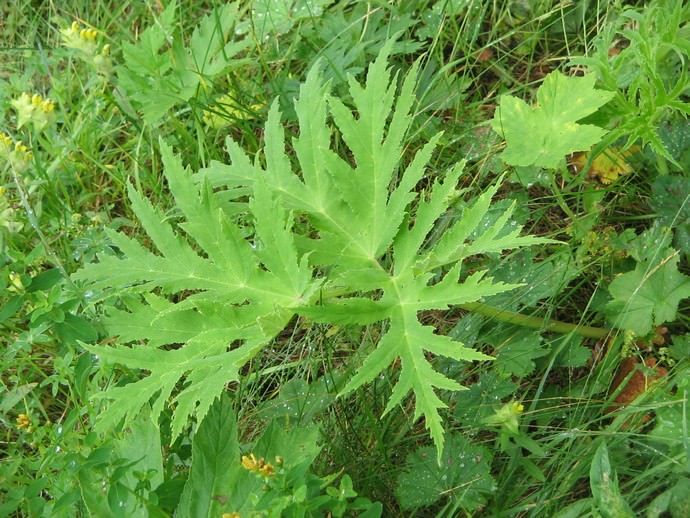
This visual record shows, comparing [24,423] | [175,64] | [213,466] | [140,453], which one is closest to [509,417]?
[213,466]

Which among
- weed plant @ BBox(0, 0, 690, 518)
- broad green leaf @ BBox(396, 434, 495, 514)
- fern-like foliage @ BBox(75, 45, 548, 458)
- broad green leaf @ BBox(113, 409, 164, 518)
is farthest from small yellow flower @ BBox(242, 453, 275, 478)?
broad green leaf @ BBox(396, 434, 495, 514)

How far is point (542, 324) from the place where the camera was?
2.21 meters

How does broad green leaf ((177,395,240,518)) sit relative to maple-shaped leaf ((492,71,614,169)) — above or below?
below

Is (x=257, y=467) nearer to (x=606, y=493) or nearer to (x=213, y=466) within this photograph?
→ (x=213, y=466)

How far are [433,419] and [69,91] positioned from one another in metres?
2.45

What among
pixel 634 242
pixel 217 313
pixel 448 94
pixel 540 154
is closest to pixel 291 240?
pixel 217 313

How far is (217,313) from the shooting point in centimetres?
177

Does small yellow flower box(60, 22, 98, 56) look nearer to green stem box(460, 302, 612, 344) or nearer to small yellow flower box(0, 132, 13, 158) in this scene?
small yellow flower box(0, 132, 13, 158)

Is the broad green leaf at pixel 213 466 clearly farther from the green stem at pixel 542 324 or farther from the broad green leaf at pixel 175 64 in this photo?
the broad green leaf at pixel 175 64

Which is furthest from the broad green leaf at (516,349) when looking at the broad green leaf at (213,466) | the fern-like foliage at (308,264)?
the broad green leaf at (213,466)

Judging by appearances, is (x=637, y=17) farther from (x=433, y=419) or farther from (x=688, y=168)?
(x=433, y=419)

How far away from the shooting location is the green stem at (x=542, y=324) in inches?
84.9

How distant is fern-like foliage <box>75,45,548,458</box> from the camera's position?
1712 millimetres

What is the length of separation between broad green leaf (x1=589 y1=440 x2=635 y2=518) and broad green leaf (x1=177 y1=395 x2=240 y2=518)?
914mm
